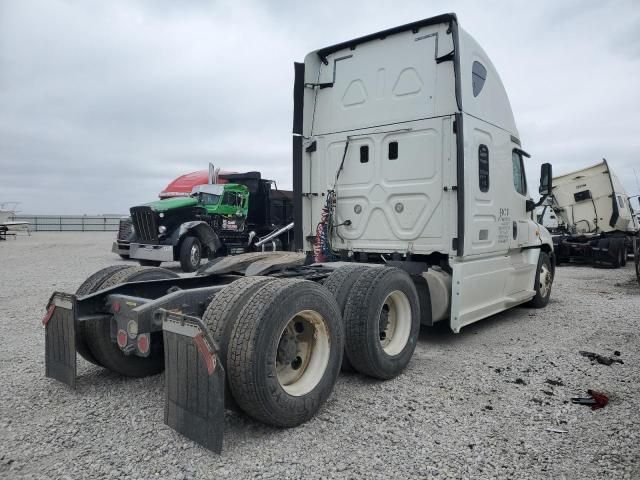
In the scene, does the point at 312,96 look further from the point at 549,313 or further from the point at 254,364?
the point at 549,313

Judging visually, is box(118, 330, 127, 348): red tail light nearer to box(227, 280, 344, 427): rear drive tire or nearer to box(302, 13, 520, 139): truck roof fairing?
box(227, 280, 344, 427): rear drive tire

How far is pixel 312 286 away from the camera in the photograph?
10.6ft

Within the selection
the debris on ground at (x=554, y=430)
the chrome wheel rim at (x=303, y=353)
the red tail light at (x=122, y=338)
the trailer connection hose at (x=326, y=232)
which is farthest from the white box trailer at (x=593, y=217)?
the red tail light at (x=122, y=338)

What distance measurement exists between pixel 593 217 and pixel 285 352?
14639 millimetres

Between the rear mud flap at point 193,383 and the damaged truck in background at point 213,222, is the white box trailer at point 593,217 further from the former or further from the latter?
the rear mud flap at point 193,383

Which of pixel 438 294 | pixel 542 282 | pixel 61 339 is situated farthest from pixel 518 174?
pixel 61 339

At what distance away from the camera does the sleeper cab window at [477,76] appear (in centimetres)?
518

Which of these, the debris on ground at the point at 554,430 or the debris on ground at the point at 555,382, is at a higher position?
the debris on ground at the point at 555,382

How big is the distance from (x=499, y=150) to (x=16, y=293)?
27.0 feet

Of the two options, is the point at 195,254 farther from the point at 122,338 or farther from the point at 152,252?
the point at 122,338

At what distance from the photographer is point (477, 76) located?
5.27 m

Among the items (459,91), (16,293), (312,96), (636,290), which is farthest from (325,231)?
(636,290)

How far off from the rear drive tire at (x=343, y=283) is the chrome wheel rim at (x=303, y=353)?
1.90 feet

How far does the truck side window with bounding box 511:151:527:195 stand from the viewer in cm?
634
